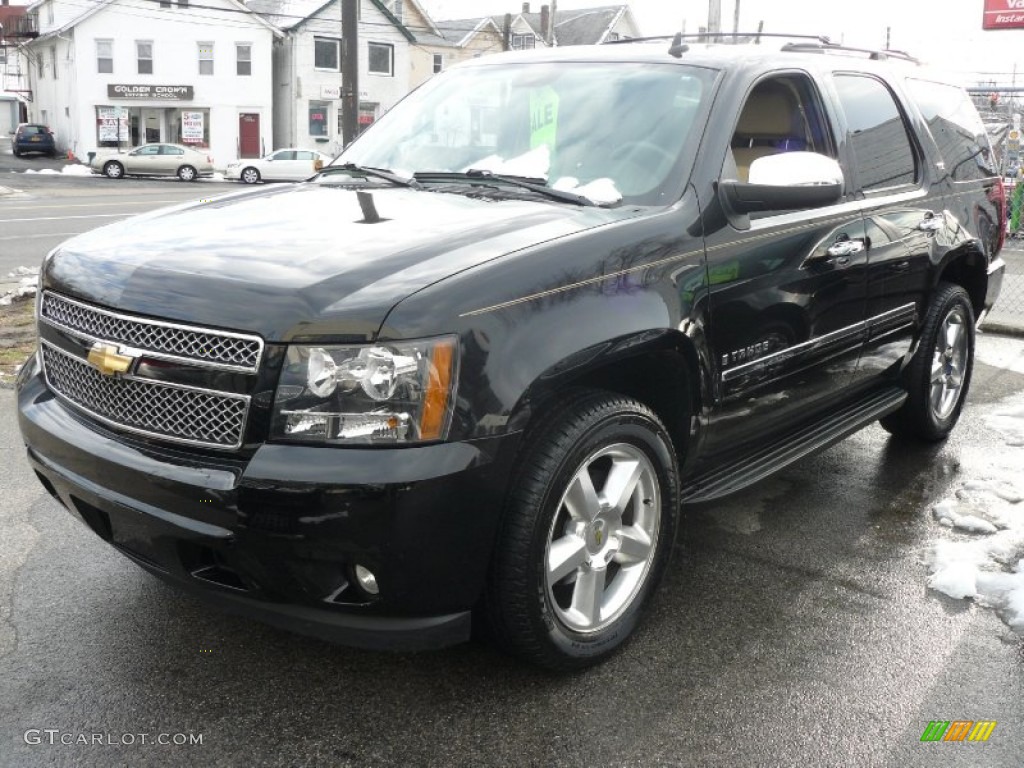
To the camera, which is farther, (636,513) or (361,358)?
(636,513)

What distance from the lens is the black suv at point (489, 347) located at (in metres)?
2.50

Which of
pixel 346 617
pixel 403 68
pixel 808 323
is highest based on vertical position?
pixel 403 68

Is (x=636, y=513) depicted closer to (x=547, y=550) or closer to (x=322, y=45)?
(x=547, y=550)

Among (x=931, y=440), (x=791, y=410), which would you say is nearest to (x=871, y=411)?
(x=791, y=410)

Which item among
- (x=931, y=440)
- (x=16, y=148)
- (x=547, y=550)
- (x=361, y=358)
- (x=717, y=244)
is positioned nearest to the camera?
(x=361, y=358)

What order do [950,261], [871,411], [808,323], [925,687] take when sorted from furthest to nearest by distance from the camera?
[950,261] < [871,411] < [808,323] < [925,687]

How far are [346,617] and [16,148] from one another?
51.3 metres

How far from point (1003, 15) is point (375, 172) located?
18.1 metres

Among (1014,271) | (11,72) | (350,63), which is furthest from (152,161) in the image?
(11,72)

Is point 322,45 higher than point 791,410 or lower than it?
higher

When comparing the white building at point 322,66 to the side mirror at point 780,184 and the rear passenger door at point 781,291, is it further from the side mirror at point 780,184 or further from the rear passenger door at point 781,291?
the side mirror at point 780,184

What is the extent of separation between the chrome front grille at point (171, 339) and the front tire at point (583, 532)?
2.53ft

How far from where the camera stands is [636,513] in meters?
3.19

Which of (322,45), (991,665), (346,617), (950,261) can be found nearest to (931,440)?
(950,261)
